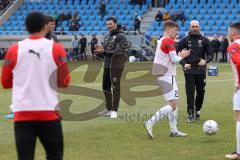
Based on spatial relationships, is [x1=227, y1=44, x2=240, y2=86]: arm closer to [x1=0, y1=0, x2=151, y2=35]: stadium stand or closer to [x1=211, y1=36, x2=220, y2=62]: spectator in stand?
[x1=211, y1=36, x2=220, y2=62]: spectator in stand

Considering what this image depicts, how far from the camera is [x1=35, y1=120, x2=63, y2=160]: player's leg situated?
5.87m

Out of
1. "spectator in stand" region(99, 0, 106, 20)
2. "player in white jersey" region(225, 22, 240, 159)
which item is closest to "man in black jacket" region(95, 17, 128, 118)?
"player in white jersey" region(225, 22, 240, 159)

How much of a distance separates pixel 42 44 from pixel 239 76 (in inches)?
136

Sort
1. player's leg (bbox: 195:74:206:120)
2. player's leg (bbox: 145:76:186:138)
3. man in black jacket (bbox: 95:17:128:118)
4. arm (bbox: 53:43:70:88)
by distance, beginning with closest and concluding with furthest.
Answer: arm (bbox: 53:43:70:88), player's leg (bbox: 145:76:186:138), player's leg (bbox: 195:74:206:120), man in black jacket (bbox: 95:17:128:118)

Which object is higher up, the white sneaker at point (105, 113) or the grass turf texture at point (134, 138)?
the grass turf texture at point (134, 138)

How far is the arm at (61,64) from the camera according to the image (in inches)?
231

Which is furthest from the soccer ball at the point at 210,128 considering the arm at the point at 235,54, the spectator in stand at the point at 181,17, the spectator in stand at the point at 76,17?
the spectator in stand at the point at 76,17

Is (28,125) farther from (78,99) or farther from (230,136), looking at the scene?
(78,99)

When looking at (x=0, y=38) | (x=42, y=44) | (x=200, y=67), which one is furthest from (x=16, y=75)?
(x=0, y=38)

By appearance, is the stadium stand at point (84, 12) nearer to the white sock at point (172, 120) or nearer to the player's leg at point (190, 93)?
the player's leg at point (190, 93)

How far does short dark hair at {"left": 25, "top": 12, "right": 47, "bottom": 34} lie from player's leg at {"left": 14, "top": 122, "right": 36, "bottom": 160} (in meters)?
0.93

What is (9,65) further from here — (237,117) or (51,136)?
(237,117)

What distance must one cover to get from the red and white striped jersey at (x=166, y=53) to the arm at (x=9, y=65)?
15.3ft

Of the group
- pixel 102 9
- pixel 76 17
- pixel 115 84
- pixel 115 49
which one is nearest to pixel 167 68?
pixel 115 49
